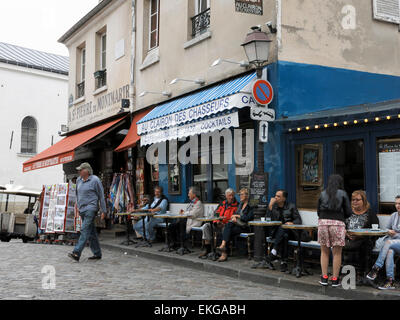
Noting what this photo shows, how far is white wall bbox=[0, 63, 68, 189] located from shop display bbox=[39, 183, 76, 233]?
16.6m

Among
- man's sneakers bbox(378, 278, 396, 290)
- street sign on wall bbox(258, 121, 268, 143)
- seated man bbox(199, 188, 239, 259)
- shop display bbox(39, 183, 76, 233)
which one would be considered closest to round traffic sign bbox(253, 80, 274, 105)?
street sign on wall bbox(258, 121, 268, 143)

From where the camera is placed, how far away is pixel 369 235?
643 cm

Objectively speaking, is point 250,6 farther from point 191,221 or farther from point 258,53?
point 191,221

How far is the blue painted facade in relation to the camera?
8.55 meters

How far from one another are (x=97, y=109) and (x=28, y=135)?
15.2m

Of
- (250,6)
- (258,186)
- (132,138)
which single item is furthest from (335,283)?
(132,138)

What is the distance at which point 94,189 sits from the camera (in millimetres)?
9266

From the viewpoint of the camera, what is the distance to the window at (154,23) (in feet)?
44.1

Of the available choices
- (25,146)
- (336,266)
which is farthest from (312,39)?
(25,146)

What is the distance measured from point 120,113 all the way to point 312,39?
6735mm

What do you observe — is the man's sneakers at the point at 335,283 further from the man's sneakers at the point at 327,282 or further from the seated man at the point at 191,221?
the seated man at the point at 191,221

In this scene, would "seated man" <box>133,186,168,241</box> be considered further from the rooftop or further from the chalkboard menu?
the rooftop

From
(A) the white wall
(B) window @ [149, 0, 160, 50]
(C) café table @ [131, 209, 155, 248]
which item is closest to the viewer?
(C) café table @ [131, 209, 155, 248]

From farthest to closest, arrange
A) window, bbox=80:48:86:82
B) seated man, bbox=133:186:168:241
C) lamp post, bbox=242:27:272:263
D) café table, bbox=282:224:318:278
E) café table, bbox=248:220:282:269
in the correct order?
window, bbox=80:48:86:82
seated man, bbox=133:186:168:241
lamp post, bbox=242:27:272:263
café table, bbox=248:220:282:269
café table, bbox=282:224:318:278
